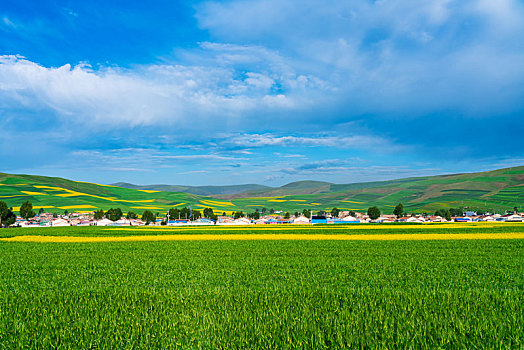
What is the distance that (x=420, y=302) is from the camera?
9.55 metres

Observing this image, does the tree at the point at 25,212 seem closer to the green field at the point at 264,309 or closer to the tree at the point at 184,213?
the tree at the point at 184,213

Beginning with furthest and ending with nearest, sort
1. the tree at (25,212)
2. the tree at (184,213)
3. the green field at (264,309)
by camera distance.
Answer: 1. the tree at (184,213)
2. the tree at (25,212)
3. the green field at (264,309)

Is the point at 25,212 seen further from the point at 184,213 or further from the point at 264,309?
the point at 264,309

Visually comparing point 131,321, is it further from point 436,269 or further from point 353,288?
point 436,269

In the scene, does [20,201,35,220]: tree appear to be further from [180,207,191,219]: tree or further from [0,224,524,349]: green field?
[0,224,524,349]: green field

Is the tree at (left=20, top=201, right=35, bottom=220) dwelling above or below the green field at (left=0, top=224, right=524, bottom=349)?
above

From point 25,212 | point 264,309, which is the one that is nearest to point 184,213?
point 25,212

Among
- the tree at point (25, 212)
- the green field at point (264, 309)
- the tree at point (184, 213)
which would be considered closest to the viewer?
the green field at point (264, 309)

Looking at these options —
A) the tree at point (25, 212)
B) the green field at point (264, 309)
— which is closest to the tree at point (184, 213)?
the tree at point (25, 212)

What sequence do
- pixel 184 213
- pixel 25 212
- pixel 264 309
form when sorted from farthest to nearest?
pixel 184 213 → pixel 25 212 → pixel 264 309

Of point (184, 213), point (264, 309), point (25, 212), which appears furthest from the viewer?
point (184, 213)

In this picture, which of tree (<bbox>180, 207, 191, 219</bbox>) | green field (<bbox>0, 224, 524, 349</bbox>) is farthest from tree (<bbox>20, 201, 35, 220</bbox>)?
green field (<bbox>0, 224, 524, 349</bbox>)

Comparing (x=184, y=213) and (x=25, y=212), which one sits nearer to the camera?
(x=25, y=212)

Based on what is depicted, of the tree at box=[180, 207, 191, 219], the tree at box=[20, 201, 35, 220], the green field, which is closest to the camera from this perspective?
the green field
